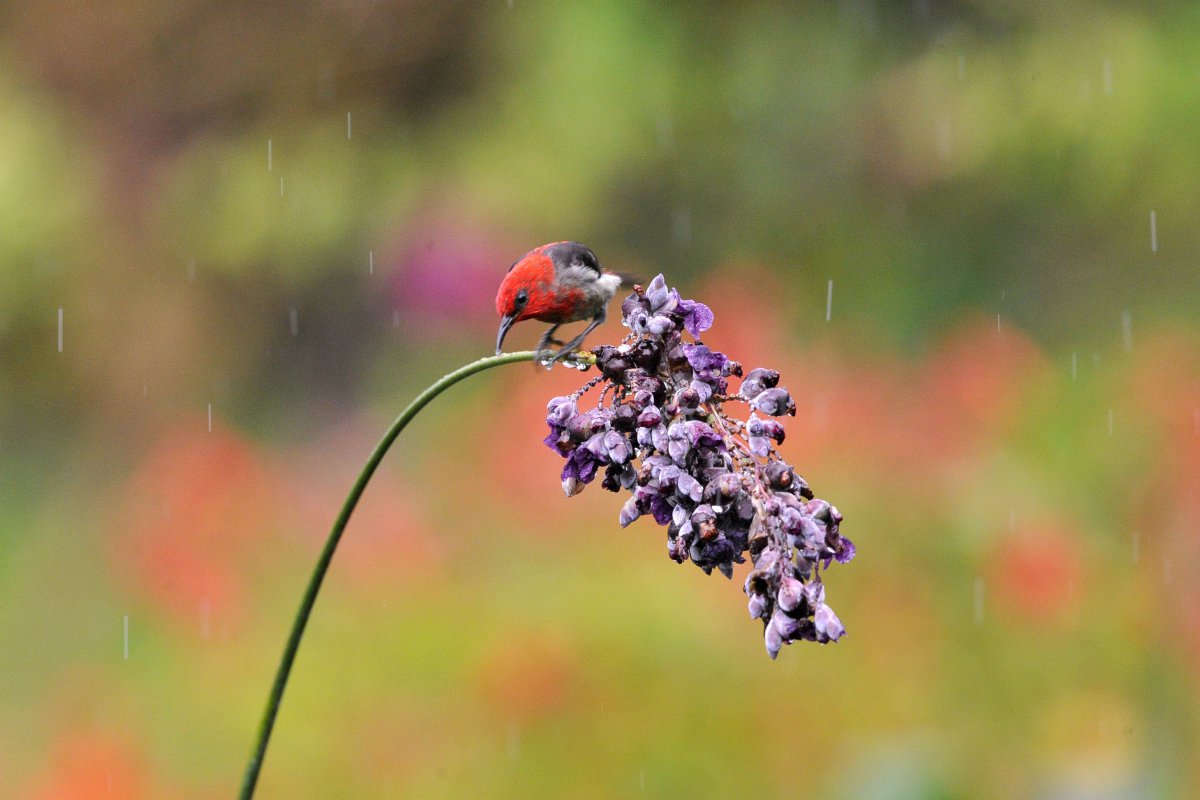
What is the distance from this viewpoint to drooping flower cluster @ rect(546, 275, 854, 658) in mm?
1063

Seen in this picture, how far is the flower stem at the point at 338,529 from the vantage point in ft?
3.69

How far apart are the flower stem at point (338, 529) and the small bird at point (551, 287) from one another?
1.21 ft

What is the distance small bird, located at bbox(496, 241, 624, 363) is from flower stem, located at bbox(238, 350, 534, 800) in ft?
1.21

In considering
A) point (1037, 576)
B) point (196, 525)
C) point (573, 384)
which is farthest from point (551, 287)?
point (196, 525)

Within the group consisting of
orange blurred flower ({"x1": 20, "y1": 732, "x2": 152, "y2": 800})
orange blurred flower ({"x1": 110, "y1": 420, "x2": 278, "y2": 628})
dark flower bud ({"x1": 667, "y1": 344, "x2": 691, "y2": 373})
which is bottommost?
orange blurred flower ({"x1": 20, "y1": 732, "x2": 152, "y2": 800})

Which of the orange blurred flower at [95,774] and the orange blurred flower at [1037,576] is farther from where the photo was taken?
the orange blurred flower at [1037,576]

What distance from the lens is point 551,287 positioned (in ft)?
5.39

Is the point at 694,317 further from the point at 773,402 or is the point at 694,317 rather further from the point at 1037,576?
the point at 1037,576

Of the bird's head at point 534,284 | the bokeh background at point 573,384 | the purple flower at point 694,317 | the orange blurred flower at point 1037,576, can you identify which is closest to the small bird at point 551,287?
the bird's head at point 534,284

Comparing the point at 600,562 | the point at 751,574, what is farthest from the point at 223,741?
the point at 751,574

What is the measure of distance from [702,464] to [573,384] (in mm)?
3647

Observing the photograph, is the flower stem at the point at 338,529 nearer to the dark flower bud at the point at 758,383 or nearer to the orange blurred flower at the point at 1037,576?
the dark flower bud at the point at 758,383

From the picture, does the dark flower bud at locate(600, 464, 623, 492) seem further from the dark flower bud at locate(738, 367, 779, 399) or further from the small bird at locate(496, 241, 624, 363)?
the small bird at locate(496, 241, 624, 363)

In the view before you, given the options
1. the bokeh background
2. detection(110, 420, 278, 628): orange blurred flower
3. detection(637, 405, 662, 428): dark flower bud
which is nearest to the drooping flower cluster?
detection(637, 405, 662, 428): dark flower bud
